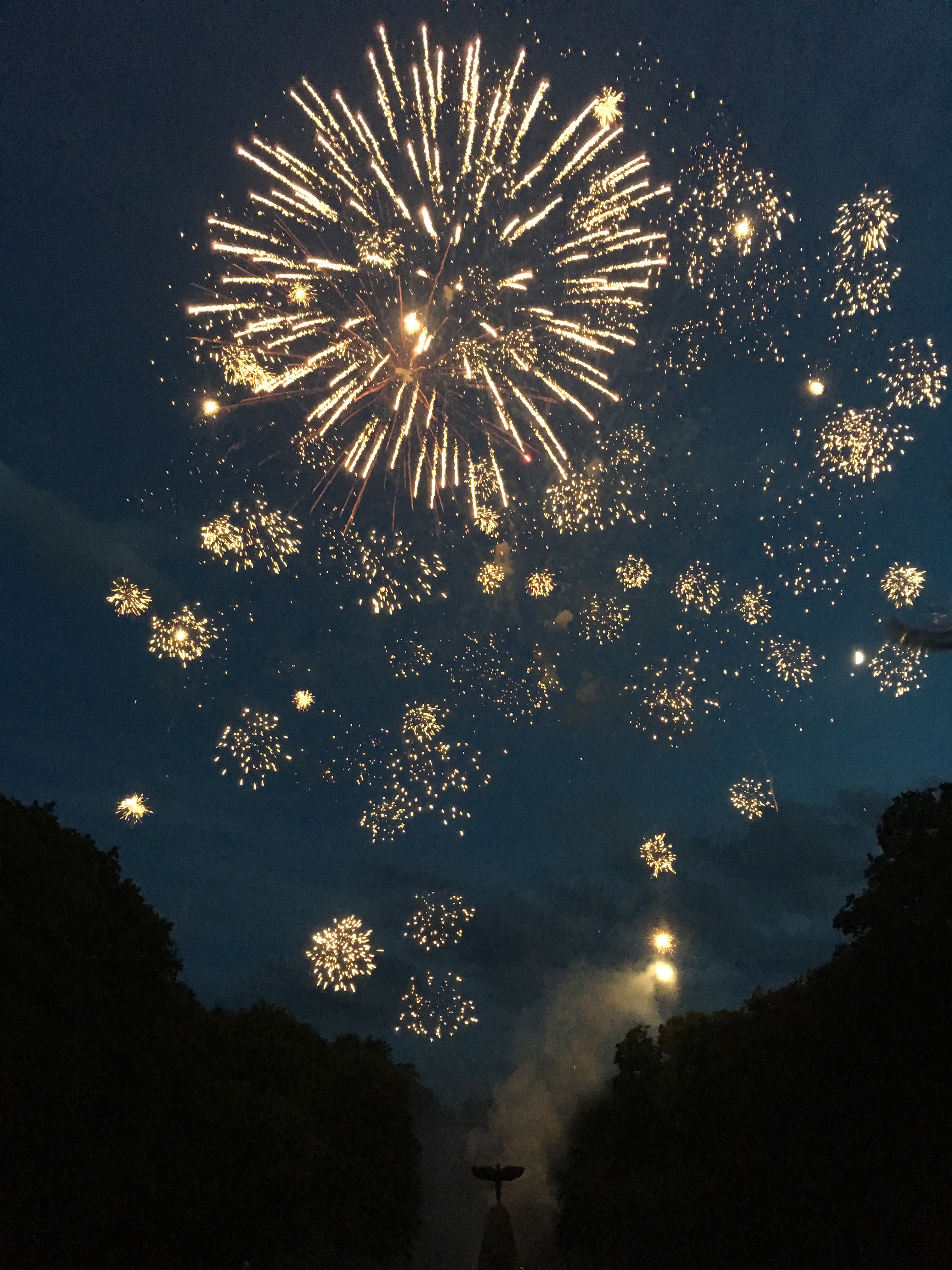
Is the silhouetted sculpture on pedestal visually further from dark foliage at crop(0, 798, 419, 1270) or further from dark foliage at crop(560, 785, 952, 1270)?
dark foliage at crop(560, 785, 952, 1270)

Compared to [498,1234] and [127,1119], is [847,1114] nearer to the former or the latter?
[498,1234]

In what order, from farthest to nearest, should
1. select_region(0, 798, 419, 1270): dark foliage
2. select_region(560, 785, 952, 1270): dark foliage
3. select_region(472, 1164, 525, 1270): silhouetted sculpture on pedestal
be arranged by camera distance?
select_region(472, 1164, 525, 1270): silhouetted sculpture on pedestal, select_region(560, 785, 952, 1270): dark foliage, select_region(0, 798, 419, 1270): dark foliage

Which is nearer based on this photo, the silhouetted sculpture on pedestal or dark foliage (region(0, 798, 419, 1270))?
dark foliage (region(0, 798, 419, 1270))

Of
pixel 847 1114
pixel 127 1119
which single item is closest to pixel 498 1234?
pixel 847 1114

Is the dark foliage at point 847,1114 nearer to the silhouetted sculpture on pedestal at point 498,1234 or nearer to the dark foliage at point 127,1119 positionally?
the silhouetted sculpture on pedestal at point 498,1234

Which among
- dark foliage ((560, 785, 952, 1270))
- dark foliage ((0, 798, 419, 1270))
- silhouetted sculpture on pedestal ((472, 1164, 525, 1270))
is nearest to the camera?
dark foliage ((0, 798, 419, 1270))

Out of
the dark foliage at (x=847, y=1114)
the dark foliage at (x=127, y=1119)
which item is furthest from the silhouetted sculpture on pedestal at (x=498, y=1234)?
the dark foliage at (x=847, y=1114)

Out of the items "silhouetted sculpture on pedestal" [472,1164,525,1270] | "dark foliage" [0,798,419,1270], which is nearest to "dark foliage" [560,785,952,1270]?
"silhouetted sculpture on pedestal" [472,1164,525,1270]

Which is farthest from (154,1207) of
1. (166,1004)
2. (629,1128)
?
(629,1128)
